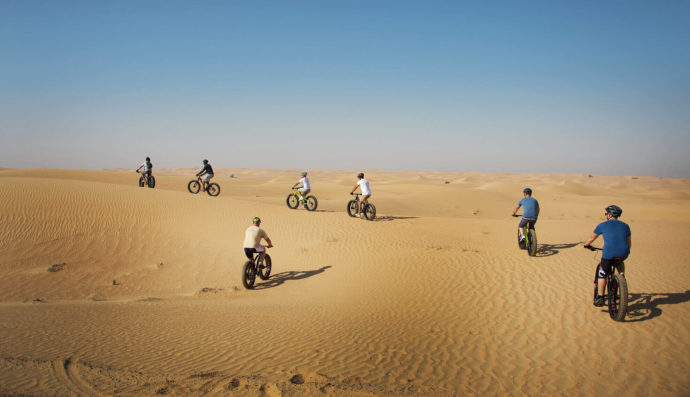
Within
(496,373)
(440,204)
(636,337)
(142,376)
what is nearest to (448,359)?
(496,373)

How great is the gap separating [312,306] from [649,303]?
6643 mm

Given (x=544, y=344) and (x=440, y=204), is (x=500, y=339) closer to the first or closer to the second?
(x=544, y=344)

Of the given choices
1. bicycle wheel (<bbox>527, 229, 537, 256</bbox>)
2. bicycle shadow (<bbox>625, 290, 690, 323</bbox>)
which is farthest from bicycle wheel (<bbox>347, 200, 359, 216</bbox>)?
bicycle shadow (<bbox>625, 290, 690, 323</bbox>)

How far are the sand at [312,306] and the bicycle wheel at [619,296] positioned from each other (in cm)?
18

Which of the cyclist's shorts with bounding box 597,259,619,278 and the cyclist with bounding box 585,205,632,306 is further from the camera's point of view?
the cyclist's shorts with bounding box 597,259,619,278

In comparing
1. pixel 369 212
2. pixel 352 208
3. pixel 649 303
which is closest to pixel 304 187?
pixel 352 208

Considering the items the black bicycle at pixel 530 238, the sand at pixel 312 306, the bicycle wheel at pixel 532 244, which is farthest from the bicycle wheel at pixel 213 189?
the bicycle wheel at pixel 532 244

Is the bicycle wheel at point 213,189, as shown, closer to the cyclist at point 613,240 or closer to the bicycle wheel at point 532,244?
the bicycle wheel at point 532,244

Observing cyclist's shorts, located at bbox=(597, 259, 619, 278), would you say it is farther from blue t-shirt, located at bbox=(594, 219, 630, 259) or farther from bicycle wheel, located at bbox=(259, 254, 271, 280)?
bicycle wheel, located at bbox=(259, 254, 271, 280)

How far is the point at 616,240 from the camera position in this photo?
5777 millimetres

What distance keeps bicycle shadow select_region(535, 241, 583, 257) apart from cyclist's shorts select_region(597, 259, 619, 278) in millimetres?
5111

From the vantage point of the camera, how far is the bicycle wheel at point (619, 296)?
18.5 feet

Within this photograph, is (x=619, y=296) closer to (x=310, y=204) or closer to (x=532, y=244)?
(x=532, y=244)

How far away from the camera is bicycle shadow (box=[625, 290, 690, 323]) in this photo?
20.5 feet
